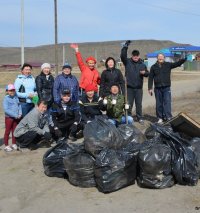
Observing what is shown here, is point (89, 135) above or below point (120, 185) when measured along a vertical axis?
above

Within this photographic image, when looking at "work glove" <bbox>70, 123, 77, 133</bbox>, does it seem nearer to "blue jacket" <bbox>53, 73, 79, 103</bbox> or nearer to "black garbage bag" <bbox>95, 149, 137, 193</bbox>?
"blue jacket" <bbox>53, 73, 79, 103</bbox>

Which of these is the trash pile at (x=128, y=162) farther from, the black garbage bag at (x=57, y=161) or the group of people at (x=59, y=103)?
the group of people at (x=59, y=103)

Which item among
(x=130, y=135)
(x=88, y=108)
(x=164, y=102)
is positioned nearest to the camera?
(x=130, y=135)

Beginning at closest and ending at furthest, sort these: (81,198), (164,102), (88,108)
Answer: (81,198) < (88,108) < (164,102)

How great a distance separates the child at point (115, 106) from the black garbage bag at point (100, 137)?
212 cm

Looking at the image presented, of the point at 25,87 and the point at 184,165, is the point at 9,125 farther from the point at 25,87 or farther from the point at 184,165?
the point at 184,165

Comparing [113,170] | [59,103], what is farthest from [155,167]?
[59,103]

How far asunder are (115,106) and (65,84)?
3.51 ft

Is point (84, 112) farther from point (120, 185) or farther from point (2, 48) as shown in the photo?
point (2, 48)

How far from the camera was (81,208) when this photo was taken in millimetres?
5312

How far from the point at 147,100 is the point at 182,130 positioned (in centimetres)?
1025

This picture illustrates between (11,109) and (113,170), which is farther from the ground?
(11,109)

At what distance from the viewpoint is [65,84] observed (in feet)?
28.8

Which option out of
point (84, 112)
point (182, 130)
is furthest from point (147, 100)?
point (182, 130)
